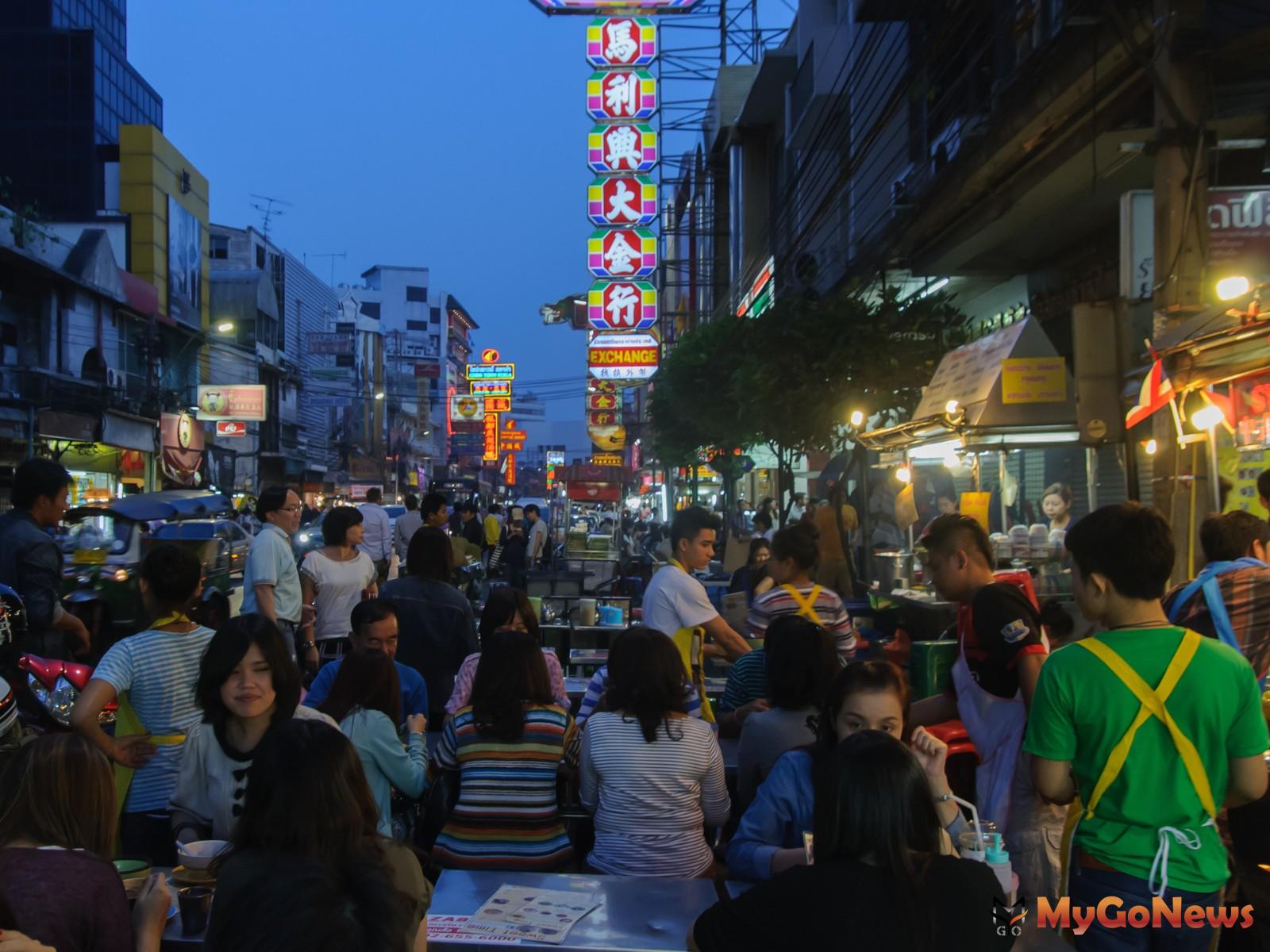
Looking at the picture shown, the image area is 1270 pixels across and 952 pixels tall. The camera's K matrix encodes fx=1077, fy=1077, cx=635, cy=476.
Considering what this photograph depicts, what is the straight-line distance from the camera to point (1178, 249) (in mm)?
7172

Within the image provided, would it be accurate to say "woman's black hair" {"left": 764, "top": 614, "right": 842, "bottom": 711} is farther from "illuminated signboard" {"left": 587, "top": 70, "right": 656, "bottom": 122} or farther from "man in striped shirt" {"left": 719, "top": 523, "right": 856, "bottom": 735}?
"illuminated signboard" {"left": 587, "top": 70, "right": 656, "bottom": 122}

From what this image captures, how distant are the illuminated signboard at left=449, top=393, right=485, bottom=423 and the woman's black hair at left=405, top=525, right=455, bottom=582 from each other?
57.1 meters

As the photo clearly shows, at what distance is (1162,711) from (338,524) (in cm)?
612

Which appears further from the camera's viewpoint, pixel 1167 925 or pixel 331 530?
pixel 331 530

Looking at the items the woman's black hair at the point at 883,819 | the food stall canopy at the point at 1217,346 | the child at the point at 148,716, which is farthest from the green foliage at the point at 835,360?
the woman's black hair at the point at 883,819

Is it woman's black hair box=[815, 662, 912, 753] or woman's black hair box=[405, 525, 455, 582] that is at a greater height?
woman's black hair box=[405, 525, 455, 582]

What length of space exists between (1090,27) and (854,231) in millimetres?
11708

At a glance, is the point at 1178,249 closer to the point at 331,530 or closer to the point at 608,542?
the point at 331,530

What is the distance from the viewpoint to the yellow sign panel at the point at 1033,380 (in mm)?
8656

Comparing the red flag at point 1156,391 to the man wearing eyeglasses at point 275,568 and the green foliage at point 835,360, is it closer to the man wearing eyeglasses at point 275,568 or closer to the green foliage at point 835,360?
the man wearing eyeglasses at point 275,568

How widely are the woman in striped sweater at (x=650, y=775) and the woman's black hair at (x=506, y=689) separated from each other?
289mm

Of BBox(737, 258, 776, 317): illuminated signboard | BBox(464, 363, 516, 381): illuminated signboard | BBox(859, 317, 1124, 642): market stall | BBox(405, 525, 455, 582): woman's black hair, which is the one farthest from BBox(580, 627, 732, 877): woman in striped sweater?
BBox(464, 363, 516, 381): illuminated signboard

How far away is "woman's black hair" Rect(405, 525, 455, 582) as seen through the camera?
7.00m

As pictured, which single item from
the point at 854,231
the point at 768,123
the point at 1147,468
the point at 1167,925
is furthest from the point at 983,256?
the point at 768,123
